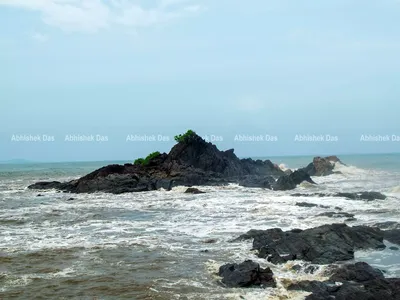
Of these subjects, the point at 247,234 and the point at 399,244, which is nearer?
the point at 399,244

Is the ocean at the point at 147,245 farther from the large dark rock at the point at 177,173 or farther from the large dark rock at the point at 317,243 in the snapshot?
the large dark rock at the point at 177,173

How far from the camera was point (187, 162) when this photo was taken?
64.1m

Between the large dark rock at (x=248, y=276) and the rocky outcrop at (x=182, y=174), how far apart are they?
119 ft

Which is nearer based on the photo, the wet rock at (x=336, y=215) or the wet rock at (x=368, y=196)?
the wet rock at (x=336, y=215)

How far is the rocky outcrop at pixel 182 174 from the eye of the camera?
176 feet

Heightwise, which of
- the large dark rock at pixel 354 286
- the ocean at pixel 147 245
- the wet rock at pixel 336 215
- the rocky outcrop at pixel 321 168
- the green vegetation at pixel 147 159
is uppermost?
the green vegetation at pixel 147 159

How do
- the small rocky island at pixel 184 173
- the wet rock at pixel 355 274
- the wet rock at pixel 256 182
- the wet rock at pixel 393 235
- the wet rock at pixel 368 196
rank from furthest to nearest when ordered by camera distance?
the small rocky island at pixel 184 173 < the wet rock at pixel 256 182 < the wet rock at pixel 368 196 < the wet rock at pixel 393 235 < the wet rock at pixel 355 274

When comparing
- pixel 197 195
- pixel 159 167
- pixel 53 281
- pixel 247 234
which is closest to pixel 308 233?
pixel 247 234

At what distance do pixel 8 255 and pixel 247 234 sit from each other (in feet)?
36.7

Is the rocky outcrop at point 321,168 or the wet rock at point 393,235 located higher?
the rocky outcrop at point 321,168

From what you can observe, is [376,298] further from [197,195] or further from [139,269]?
[197,195]

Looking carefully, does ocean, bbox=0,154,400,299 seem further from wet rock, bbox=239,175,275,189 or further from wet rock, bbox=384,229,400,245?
wet rock, bbox=239,175,275,189

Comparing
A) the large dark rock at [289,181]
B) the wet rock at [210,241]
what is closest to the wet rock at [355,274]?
the wet rock at [210,241]

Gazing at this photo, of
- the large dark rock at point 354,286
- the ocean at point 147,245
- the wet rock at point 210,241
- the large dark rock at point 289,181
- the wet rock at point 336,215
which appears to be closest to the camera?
the large dark rock at point 354,286
